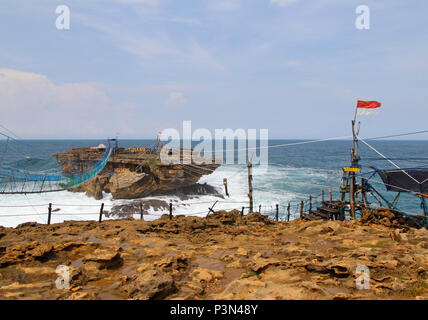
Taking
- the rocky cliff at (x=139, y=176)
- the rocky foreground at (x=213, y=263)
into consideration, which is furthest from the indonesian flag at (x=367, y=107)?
the rocky cliff at (x=139, y=176)

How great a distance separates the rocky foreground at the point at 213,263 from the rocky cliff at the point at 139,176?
72.4 feet

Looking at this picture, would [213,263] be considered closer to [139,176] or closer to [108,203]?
[139,176]

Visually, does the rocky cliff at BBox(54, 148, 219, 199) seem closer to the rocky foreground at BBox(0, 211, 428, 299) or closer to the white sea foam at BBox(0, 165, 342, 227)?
the white sea foam at BBox(0, 165, 342, 227)

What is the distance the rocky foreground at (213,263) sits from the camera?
529cm

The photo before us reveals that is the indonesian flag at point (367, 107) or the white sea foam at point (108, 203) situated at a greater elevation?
the indonesian flag at point (367, 107)

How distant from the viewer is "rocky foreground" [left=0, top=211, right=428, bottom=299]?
5293 mm

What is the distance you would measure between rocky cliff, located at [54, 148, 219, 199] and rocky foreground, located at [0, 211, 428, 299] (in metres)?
22.1

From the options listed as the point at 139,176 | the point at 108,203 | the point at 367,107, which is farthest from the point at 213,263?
the point at 108,203

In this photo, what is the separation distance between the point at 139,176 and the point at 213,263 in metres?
27.4

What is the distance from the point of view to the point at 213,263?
288 inches

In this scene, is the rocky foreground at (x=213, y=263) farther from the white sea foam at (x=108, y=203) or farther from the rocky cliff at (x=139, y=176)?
the rocky cliff at (x=139, y=176)

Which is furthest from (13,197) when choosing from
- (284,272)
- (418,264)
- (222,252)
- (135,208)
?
(418,264)

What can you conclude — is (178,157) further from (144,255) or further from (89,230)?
(144,255)

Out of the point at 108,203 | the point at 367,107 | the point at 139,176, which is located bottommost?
the point at 108,203
